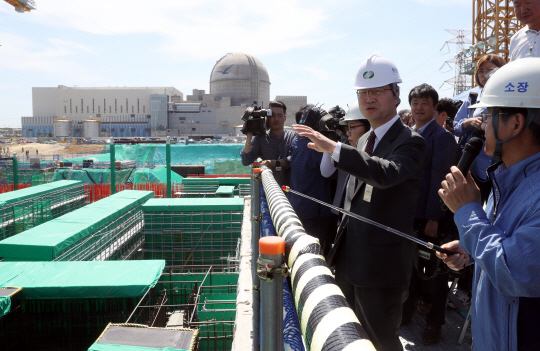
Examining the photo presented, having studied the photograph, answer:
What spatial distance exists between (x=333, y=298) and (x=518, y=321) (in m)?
0.92

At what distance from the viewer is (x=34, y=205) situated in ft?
29.8

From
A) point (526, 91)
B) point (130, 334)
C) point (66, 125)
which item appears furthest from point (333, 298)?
point (66, 125)

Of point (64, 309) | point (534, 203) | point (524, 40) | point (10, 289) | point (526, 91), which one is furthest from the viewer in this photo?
point (64, 309)

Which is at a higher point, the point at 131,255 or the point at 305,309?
the point at 305,309

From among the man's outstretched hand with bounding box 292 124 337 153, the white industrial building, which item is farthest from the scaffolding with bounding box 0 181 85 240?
the white industrial building

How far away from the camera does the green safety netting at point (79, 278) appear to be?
426 centimetres

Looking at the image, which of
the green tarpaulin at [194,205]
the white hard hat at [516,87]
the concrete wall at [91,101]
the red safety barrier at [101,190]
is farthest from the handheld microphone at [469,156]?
the concrete wall at [91,101]

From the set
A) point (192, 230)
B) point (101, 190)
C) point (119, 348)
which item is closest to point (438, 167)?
point (119, 348)

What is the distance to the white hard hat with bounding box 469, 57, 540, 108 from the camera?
129 centimetres

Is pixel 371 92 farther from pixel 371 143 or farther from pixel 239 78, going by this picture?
pixel 239 78

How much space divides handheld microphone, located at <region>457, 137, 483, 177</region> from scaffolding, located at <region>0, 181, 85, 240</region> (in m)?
9.23

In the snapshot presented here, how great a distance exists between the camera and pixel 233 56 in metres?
75.0

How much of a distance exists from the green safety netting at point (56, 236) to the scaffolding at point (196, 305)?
4.85 feet

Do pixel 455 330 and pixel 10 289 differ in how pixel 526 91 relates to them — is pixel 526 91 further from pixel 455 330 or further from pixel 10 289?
pixel 10 289
